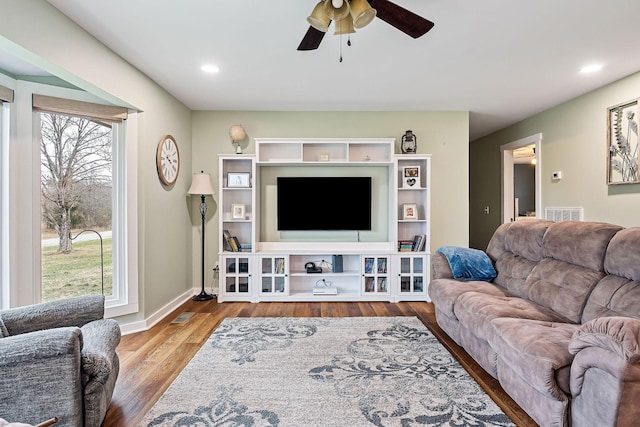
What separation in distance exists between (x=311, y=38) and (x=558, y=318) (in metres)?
2.45

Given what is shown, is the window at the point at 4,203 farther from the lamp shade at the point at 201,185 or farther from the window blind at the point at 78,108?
the lamp shade at the point at 201,185

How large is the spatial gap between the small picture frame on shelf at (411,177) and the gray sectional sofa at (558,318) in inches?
49.2

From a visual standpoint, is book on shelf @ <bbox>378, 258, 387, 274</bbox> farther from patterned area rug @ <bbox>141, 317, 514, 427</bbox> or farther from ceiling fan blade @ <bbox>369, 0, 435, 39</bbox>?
ceiling fan blade @ <bbox>369, 0, 435, 39</bbox>

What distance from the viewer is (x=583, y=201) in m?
3.88

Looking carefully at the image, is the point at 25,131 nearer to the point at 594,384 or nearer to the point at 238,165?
the point at 238,165

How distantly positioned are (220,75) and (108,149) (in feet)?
4.18

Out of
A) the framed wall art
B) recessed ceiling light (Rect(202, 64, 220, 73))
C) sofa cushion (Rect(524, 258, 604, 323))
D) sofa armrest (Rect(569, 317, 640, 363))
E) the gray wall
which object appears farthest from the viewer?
the gray wall

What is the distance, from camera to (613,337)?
1.37m

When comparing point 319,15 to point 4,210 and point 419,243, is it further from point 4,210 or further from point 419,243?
point 419,243

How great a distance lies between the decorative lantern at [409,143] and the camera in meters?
4.18

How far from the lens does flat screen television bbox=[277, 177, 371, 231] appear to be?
4270mm

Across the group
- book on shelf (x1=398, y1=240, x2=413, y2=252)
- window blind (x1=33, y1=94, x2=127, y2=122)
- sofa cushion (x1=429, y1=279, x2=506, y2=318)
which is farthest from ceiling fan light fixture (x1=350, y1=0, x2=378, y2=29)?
book on shelf (x1=398, y1=240, x2=413, y2=252)

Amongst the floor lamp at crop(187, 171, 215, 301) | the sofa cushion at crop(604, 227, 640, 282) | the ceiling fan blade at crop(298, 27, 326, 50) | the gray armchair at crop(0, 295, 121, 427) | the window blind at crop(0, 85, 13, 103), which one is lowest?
the gray armchair at crop(0, 295, 121, 427)

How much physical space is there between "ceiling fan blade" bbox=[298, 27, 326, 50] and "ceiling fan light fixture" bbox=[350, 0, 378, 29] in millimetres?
325
